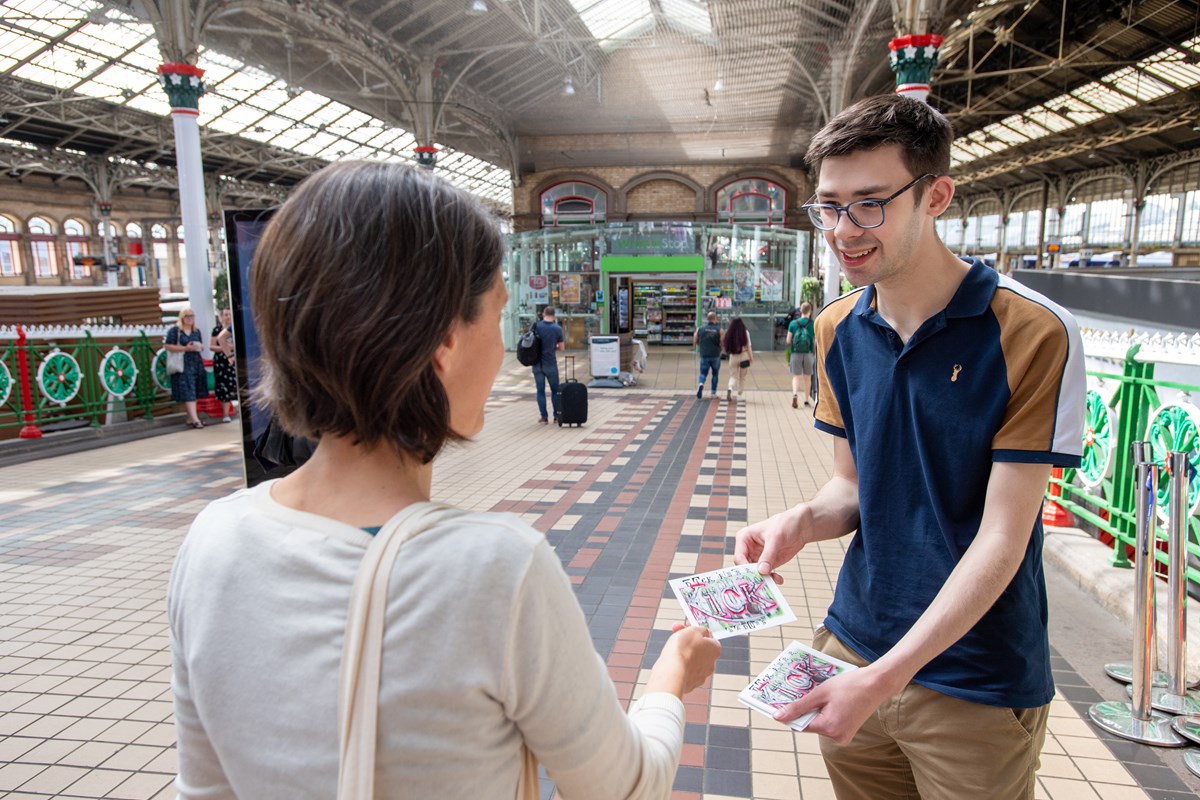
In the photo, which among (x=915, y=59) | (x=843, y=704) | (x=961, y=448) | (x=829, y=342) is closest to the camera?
(x=843, y=704)

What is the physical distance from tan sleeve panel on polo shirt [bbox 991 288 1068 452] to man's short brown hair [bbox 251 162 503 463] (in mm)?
974

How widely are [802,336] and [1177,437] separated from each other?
8.10 meters

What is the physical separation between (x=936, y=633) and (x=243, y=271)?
2.58m

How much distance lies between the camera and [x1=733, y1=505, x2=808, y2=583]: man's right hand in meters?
1.66

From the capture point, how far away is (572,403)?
33.1 ft

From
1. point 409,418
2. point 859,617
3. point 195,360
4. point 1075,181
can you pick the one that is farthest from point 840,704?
point 1075,181

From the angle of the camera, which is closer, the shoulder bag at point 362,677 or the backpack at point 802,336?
the shoulder bag at point 362,677

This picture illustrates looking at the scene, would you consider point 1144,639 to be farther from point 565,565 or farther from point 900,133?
point 565,565

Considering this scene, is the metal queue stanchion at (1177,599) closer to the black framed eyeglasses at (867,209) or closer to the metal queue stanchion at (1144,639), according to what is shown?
the metal queue stanchion at (1144,639)

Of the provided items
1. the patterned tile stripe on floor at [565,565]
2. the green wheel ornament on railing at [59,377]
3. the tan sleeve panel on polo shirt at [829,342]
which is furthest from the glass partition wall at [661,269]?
the tan sleeve panel on polo shirt at [829,342]

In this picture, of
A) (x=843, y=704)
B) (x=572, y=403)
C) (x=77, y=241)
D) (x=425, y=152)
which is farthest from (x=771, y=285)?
(x=77, y=241)

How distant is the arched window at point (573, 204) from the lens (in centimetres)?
2717

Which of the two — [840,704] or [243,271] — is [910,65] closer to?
[243,271]

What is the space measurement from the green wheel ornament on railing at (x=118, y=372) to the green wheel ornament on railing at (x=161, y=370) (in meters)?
0.28
